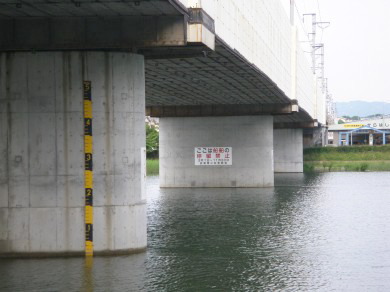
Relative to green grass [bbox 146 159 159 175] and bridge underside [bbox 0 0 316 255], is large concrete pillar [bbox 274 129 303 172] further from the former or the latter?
bridge underside [bbox 0 0 316 255]

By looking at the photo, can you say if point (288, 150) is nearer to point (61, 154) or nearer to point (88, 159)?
point (88, 159)

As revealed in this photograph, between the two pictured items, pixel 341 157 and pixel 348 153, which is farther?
pixel 348 153

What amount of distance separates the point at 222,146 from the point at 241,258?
35.4 metres

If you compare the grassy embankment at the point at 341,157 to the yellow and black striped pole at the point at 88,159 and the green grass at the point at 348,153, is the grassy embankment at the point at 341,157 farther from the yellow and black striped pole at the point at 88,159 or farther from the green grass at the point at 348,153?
the yellow and black striped pole at the point at 88,159

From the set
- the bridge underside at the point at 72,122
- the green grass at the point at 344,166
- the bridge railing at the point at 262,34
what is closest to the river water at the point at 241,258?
the bridge underside at the point at 72,122

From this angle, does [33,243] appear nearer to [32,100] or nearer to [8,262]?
[8,262]

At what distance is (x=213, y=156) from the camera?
5709cm

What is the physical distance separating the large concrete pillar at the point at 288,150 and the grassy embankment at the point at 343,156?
8.24 metres

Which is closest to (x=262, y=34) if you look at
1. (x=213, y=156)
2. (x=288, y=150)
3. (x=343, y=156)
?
(x=213, y=156)

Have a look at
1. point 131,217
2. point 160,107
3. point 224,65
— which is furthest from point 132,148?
point 160,107

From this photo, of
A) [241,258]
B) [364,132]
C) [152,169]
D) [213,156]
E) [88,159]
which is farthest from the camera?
[364,132]

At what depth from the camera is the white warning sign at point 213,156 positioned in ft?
187

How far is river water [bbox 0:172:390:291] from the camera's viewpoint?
1767 centimetres

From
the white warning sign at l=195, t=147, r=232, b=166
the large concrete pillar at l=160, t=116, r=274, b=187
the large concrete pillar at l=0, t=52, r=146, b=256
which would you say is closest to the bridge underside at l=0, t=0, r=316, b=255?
the large concrete pillar at l=0, t=52, r=146, b=256
